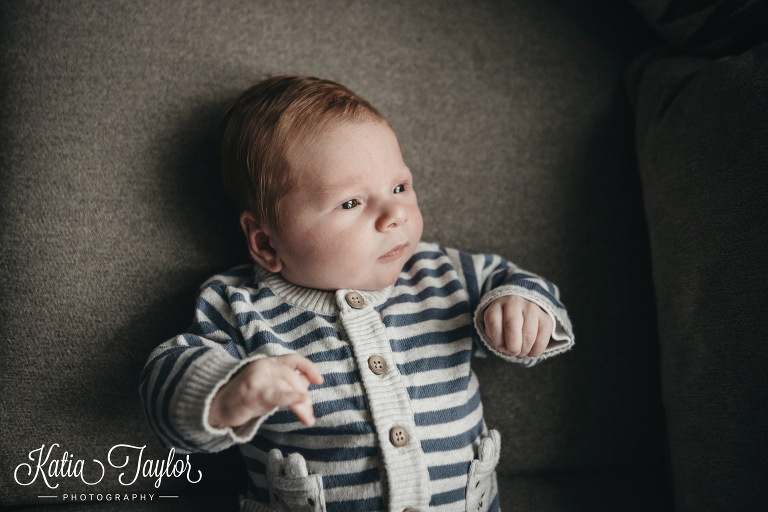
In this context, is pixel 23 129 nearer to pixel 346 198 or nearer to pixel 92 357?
pixel 92 357

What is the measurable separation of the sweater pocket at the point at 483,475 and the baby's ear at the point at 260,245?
0.49m

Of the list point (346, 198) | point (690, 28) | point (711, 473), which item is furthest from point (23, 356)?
point (690, 28)

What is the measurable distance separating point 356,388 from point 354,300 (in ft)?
0.50

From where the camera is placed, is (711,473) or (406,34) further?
(406,34)

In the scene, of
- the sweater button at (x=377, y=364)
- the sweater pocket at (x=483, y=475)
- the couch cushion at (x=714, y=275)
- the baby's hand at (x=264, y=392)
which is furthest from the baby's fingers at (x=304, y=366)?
the couch cushion at (x=714, y=275)

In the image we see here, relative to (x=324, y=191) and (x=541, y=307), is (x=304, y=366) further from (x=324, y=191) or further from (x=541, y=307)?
(x=541, y=307)

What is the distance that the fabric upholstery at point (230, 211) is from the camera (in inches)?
36.4

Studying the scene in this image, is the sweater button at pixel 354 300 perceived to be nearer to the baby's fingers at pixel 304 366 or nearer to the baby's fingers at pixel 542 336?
the baby's fingers at pixel 304 366

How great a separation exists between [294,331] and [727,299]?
716 mm

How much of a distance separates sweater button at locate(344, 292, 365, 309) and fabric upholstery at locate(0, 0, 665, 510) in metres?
0.30

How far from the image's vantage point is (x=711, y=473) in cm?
77

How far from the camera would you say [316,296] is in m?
0.87

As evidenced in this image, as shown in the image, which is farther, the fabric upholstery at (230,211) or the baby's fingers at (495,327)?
the fabric upholstery at (230,211)

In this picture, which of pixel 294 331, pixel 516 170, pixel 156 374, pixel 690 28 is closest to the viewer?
pixel 156 374
